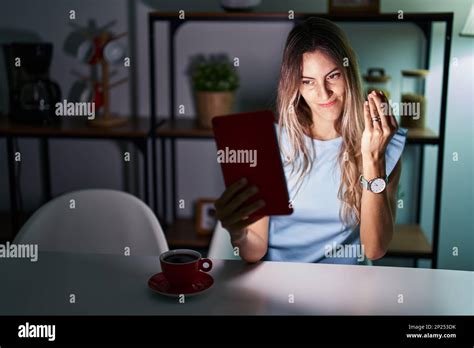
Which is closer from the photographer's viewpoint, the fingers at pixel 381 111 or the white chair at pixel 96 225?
the fingers at pixel 381 111

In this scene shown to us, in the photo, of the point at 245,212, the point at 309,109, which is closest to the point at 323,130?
the point at 309,109

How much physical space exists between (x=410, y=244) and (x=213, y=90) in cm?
73

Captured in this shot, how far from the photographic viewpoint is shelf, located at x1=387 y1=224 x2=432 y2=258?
1.90m

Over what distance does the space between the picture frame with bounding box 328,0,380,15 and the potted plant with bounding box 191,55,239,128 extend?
0.35 m

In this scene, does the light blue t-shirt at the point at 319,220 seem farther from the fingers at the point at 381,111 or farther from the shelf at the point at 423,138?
the shelf at the point at 423,138

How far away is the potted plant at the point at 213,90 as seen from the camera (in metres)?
1.93

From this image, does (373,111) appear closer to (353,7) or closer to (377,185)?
(377,185)

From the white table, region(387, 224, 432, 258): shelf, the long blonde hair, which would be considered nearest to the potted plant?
region(387, 224, 432, 258): shelf

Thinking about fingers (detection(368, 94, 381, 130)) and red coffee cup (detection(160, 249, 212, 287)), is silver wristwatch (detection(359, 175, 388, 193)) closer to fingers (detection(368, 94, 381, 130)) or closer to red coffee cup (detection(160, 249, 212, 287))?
fingers (detection(368, 94, 381, 130))

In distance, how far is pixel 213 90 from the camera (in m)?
1.93

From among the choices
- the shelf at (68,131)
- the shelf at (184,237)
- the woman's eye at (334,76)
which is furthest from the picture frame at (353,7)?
the woman's eye at (334,76)

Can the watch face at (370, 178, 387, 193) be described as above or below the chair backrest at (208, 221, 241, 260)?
above

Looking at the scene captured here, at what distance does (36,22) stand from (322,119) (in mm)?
1482

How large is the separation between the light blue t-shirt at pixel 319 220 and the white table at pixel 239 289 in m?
0.15
